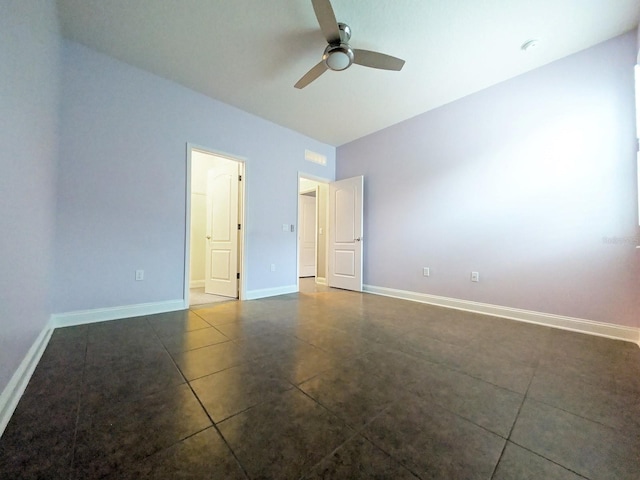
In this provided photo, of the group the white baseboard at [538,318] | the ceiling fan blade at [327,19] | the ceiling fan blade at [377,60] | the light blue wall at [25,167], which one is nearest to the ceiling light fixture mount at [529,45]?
the ceiling fan blade at [377,60]

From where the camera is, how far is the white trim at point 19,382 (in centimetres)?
110

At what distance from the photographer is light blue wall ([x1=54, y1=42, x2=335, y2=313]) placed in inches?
95.6

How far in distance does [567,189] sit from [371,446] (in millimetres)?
3136

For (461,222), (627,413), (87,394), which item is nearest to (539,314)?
(461,222)

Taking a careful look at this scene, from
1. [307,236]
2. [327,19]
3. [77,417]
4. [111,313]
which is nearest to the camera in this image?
[77,417]

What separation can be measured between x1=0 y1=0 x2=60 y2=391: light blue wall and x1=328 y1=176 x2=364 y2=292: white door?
3792 mm

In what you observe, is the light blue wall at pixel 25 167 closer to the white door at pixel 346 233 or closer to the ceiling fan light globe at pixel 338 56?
the ceiling fan light globe at pixel 338 56

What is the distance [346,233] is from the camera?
4.67 meters

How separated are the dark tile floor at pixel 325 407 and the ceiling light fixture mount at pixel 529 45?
2812 millimetres

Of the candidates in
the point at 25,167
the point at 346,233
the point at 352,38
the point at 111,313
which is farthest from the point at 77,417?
the point at 346,233

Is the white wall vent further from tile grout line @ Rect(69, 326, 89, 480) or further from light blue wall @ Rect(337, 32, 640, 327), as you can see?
tile grout line @ Rect(69, 326, 89, 480)

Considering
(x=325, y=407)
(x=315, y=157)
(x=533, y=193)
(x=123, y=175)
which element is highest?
(x=315, y=157)

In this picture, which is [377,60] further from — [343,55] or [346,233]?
[346,233]

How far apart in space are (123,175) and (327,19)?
2572 millimetres
